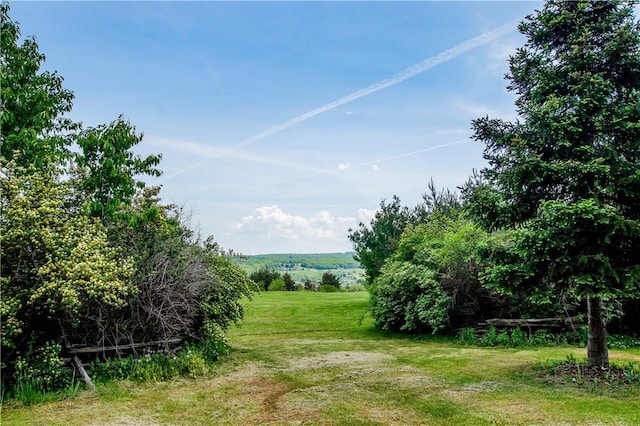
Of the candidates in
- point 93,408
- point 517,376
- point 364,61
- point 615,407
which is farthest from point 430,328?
point 93,408

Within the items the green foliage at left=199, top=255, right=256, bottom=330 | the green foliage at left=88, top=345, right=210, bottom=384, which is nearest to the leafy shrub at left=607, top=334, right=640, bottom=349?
the green foliage at left=199, top=255, right=256, bottom=330

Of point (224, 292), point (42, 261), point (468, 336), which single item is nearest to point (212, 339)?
point (224, 292)

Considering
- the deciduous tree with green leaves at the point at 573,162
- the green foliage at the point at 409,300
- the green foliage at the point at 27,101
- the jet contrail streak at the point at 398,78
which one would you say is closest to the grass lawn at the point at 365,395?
the deciduous tree with green leaves at the point at 573,162

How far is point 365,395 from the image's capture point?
20.8 ft

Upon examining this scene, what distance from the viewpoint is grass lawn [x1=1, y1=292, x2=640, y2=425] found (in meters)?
5.27

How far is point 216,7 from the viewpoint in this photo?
10750 millimetres

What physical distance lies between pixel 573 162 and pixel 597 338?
312cm

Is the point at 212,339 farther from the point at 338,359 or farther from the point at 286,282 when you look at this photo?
the point at 286,282

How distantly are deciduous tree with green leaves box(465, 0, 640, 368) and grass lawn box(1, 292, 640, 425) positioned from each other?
1.60 m

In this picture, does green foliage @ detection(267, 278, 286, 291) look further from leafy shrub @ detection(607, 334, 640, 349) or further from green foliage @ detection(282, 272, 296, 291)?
leafy shrub @ detection(607, 334, 640, 349)

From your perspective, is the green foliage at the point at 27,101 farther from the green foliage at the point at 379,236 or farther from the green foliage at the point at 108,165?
the green foliage at the point at 379,236

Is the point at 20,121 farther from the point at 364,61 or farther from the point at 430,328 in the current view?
the point at 430,328

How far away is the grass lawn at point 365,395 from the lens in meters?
5.27

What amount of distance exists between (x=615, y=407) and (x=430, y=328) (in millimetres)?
7870
